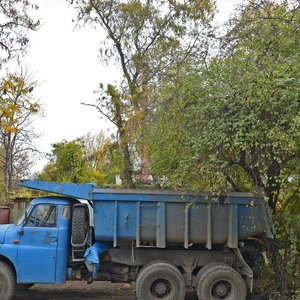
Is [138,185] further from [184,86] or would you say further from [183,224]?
[184,86]

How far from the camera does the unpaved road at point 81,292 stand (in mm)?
9492

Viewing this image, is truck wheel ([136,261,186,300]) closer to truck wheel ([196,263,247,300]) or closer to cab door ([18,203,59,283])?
truck wheel ([196,263,247,300])

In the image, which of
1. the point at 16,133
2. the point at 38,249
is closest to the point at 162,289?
the point at 38,249

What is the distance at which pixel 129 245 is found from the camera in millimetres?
8617

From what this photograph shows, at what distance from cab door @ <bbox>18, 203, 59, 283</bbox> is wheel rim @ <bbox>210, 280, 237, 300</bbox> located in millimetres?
3061

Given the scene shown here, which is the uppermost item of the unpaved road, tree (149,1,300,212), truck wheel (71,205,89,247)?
tree (149,1,300,212)

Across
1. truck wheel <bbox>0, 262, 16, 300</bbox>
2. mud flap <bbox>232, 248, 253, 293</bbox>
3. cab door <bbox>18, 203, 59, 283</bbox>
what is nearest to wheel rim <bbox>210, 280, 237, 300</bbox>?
mud flap <bbox>232, 248, 253, 293</bbox>

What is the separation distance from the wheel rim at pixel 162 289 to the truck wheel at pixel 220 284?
20.2 inches

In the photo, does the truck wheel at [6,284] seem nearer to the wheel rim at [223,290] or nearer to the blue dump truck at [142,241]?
the blue dump truck at [142,241]

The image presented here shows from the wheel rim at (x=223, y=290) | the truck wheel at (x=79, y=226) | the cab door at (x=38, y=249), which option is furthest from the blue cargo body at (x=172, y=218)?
the cab door at (x=38, y=249)

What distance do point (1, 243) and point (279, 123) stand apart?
5.64 m

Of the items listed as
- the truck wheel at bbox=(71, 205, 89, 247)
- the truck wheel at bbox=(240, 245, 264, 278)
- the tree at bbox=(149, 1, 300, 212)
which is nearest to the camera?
the tree at bbox=(149, 1, 300, 212)

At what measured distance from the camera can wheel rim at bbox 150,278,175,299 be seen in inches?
324

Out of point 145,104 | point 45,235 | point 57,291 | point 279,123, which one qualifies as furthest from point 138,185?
point 279,123
